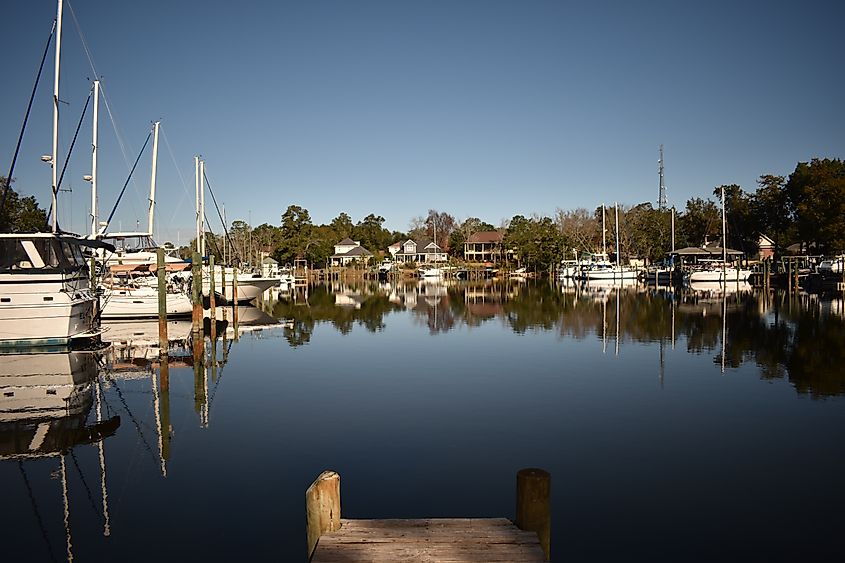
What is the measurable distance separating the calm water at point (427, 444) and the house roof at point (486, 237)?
10892 cm

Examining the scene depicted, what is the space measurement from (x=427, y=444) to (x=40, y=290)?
56.3 ft

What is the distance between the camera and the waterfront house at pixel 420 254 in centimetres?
13562

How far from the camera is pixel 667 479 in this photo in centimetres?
1102

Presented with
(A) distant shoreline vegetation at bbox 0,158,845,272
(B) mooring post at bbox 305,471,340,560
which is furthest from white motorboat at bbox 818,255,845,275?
(B) mooring post at bbox 305,471,340,560

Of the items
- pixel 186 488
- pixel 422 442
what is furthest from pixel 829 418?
pixel 186 488

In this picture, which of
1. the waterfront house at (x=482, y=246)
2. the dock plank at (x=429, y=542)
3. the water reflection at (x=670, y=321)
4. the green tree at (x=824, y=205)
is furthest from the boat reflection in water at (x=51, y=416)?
the waterfront house at (x=482, y=246)

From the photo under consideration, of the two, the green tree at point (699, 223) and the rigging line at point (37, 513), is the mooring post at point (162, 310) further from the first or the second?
the green tree at point (699, 223)

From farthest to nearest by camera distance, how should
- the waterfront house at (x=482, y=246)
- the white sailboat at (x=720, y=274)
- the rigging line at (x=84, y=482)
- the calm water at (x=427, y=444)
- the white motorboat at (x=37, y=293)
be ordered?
the waterfront house at (x=482, y=246)
the white sailboat at (x=720, y=274)
the white motorboat at (x=37, y=293)
the rigging line at (x=84, y=482)
the calm water at (x=427, y=444)

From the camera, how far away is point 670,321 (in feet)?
121

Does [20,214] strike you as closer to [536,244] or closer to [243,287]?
[243,287]

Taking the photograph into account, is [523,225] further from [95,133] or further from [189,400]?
[189,400]

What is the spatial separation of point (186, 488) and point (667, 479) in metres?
7.97

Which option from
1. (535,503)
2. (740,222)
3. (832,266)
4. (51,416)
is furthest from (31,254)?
(740,222)

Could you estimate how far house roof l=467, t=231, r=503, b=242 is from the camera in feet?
444
